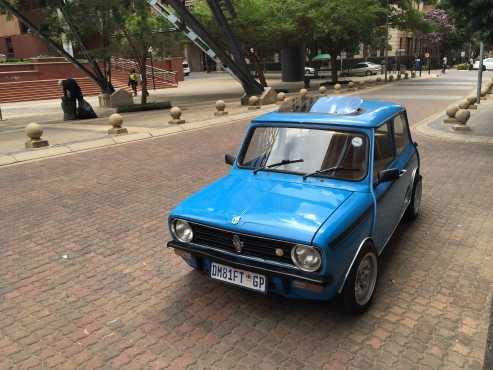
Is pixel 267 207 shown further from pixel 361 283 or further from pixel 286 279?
pixel 361 283

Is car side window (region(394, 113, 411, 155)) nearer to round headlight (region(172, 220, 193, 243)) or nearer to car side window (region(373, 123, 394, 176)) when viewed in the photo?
car side window (region(373, 123, 394, 176))

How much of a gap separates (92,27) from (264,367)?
21260 millimetres

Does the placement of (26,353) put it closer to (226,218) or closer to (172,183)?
(226,218)

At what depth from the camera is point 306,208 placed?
370cm

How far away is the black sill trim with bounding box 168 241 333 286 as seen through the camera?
3.36 m

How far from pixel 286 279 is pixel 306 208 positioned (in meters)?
0.64

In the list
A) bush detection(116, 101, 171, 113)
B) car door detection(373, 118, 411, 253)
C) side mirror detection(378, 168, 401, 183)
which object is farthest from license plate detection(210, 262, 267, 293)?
bush detection(116, 101, 171, 113)

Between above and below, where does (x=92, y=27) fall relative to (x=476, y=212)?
above

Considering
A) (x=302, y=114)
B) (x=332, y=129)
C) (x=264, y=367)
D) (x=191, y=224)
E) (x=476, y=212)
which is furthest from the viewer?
(x=476, y=212)

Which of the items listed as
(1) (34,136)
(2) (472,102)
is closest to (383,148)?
(1) (34,136)

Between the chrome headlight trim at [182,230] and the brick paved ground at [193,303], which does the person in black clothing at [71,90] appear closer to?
the brick paved ground at [193,303]

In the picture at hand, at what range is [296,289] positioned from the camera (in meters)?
3.56

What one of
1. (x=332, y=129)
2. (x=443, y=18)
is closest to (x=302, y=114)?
(x=332, y=129)

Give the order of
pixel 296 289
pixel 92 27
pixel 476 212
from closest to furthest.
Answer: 1. pixel 296 289
2. pixel 476 212
3. pixel 92 27
